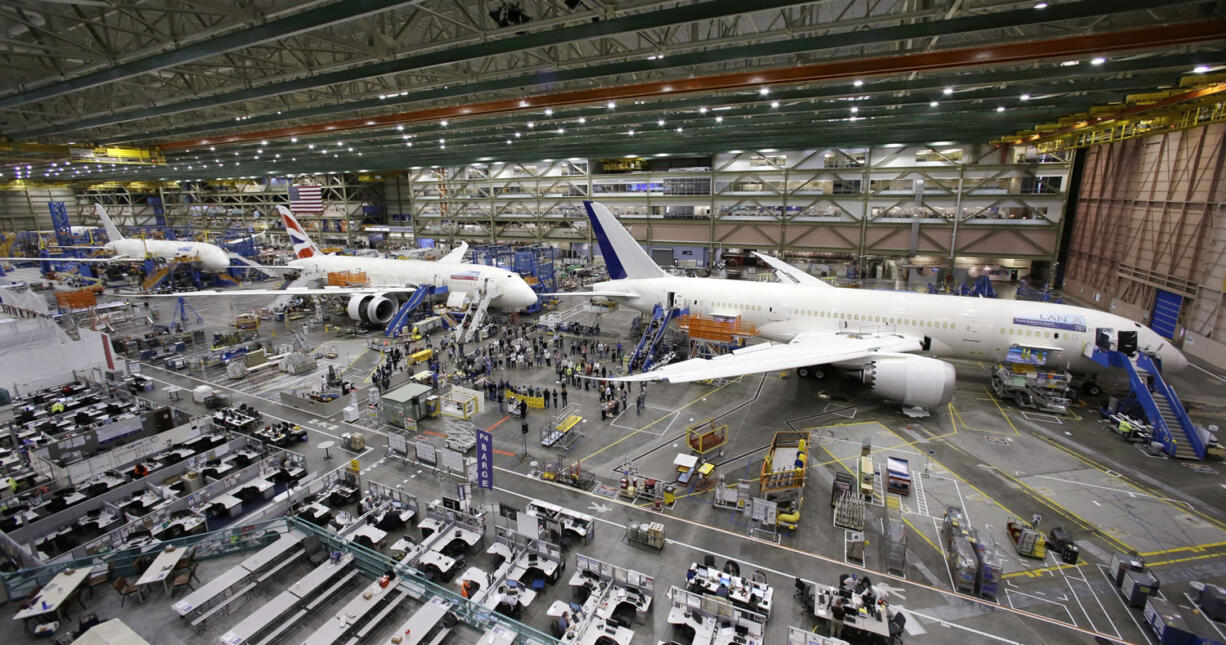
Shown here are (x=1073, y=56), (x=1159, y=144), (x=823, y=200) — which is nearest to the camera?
(x=1073, y=56)

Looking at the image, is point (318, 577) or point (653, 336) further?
point (653, 336)

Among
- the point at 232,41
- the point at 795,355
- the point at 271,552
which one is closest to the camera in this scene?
the point at 271,552

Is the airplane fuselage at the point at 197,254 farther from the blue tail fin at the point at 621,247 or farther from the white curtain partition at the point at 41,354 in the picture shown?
the blue tail fin at the point at 621,247

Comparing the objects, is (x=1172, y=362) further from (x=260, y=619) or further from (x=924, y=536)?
(x=260, y=619)

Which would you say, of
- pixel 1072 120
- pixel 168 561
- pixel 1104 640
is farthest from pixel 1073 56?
pixel 168 561

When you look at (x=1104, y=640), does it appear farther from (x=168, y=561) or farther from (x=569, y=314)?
(x=569, y=314)

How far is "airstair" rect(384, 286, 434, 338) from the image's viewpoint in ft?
102

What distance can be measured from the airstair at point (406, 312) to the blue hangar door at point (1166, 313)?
43590 mm

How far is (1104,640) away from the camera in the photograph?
9.83 metres

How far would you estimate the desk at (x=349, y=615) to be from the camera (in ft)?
30.7

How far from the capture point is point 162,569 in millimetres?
10828

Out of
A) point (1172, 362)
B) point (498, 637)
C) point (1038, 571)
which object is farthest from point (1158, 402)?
point (498, 637)

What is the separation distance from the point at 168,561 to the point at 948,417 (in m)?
25.1

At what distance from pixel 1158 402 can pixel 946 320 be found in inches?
281
